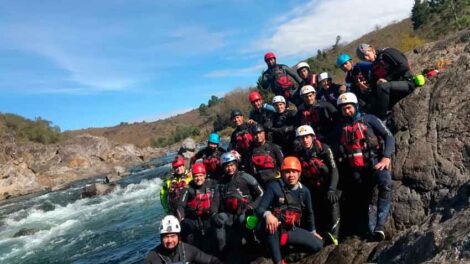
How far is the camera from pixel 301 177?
834 cm

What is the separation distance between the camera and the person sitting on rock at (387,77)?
8672 millimetres

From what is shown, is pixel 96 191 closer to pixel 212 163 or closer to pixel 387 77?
pixel 212 163

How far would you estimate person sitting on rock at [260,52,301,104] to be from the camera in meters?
12.5

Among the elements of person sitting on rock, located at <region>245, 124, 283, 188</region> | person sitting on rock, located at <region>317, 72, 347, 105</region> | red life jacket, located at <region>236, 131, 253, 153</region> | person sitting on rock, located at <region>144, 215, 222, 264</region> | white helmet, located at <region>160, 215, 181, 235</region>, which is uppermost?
person sitting on rock, located at <region>317, 72, 347, 105</region>

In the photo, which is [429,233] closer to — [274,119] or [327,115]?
[327,115]

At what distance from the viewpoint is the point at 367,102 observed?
9.52 meters

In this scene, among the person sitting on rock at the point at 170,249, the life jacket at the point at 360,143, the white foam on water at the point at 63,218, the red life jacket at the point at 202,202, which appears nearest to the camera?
the person sitting on rock at the point at 170,249

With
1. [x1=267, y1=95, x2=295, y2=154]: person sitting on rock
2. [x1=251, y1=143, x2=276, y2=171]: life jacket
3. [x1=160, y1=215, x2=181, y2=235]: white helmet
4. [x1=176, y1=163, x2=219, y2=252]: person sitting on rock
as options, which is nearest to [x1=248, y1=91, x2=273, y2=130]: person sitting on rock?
[x1=267, y1=95, x2=295, y2=154]: person sitting on rock

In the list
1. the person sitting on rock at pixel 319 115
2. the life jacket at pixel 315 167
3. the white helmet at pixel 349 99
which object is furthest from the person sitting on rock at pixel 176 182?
the white helmet at pixel 349 99

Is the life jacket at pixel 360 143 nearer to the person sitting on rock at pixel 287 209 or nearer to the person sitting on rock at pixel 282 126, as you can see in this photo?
the person sitting on rock at pixel 287 209

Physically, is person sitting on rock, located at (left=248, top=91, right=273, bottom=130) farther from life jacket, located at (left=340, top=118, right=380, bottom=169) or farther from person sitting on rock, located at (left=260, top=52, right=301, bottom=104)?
life jacket, located at (left=340, top=118, right=380, bottom=169)

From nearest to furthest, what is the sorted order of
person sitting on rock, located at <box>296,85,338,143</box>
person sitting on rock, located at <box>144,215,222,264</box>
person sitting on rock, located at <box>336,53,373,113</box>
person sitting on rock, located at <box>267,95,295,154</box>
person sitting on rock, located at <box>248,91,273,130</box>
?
person sitting on rock, located at <box>144,215,222,264</box> < person sitting on rock, located at <box>296,85,338,143</box> < person sitting on rock, located at <box>336,53,373,113</box> < person sitting on rock, located at <box>267,95,295,154</box> < person sitting on rock, located at <box>248,91,273,130</box>

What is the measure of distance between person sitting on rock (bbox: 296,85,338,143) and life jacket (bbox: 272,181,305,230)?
7.40ft

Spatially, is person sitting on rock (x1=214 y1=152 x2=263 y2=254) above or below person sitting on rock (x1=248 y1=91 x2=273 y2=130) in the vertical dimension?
below
